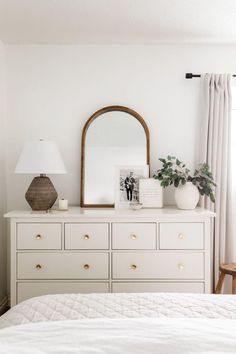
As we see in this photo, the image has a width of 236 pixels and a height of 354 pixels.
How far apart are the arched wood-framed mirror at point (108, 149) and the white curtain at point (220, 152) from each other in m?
0.55

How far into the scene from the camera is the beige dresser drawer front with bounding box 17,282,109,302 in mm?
3168

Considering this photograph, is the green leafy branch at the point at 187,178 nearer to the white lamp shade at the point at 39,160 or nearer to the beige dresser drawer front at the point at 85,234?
the beige dresser drawer front at the point at 85,234

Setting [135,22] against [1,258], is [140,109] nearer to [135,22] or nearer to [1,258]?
[135,22]

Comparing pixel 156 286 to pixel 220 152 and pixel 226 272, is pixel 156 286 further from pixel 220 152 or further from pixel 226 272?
pixel 220 152

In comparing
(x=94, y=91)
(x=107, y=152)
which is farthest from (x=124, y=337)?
(x=94, y=91)

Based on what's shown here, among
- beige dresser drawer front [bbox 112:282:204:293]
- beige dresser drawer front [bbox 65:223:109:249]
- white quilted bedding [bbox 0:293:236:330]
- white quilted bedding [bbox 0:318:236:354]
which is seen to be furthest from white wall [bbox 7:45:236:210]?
white quilted bedding [bbox 0:318:236:354]

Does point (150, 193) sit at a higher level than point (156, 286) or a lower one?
higher

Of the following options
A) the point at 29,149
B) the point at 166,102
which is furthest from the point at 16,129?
the point at 166,102

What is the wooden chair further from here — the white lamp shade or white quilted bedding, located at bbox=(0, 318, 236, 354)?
white quilted bedding, located at bbox=(0, 318, 236, 354)

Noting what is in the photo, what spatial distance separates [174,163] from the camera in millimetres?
3770

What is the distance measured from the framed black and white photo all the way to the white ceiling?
1.12 m

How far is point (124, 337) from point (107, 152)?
8.39 feet

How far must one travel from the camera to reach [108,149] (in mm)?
3729

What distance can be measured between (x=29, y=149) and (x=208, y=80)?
1669 millimetres
